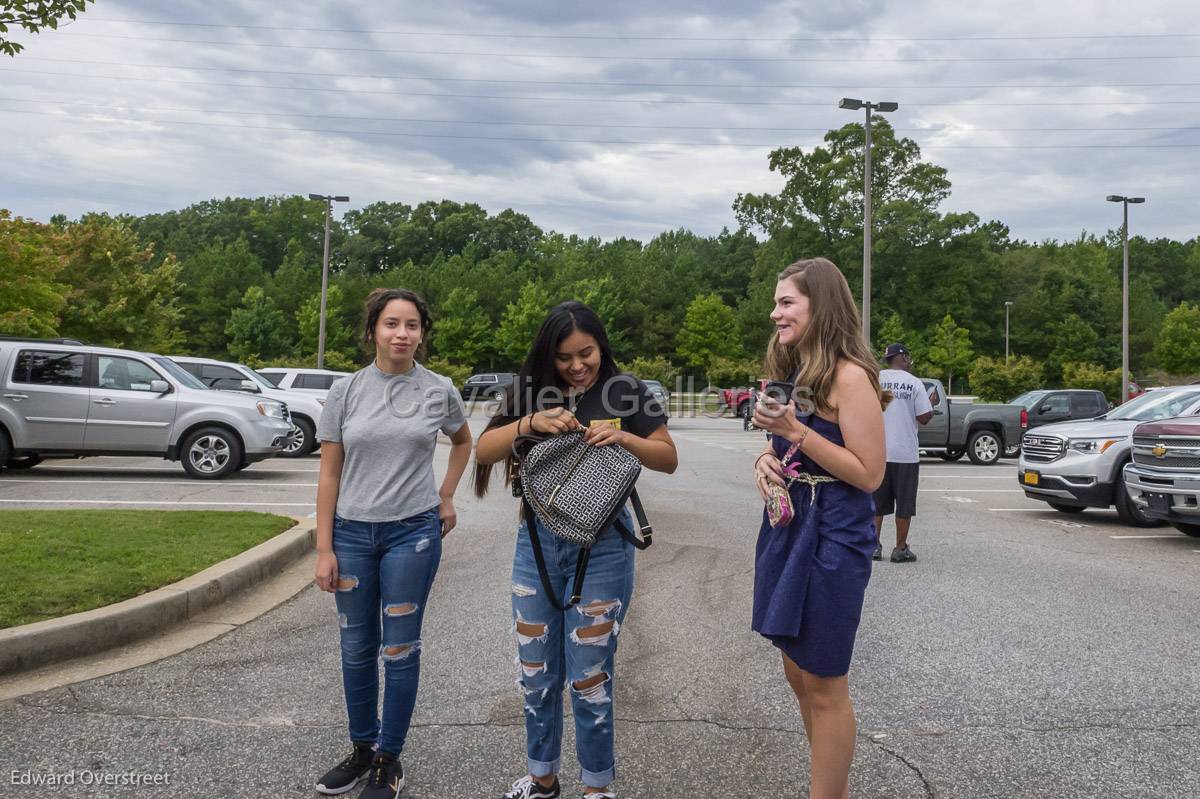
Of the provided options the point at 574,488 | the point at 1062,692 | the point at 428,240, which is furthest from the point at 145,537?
the point at 428,240

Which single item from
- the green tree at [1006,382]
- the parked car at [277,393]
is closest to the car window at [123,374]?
the parked car at [277,393]

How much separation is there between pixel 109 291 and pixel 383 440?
1413 inches

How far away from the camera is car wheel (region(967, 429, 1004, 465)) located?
20609 mm

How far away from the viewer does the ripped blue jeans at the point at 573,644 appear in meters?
3.18

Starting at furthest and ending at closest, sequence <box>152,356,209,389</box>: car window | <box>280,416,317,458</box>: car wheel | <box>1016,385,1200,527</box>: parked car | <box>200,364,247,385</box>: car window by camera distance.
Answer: <box>200,364,247,385</box>: car window → <box>280,416,317,458</box>: car wheel → <box>152,356,209,389</box>: car window → <box>1016,385,1200,527</box>: parked car

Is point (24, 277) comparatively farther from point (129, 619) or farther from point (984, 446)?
point (984, 446)

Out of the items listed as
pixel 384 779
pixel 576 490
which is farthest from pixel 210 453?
pixel 576 490

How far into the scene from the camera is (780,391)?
299 cm

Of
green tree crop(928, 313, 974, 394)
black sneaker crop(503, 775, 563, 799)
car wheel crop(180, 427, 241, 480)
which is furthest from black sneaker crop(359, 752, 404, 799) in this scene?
green tree crop(928, 313, 974, 394)

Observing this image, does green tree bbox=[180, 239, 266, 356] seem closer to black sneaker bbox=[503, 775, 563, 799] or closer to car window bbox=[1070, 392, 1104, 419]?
car window bbox=[1070, 392, 1104, 419]

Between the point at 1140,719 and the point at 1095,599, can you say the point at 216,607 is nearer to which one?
the point at 1140,719

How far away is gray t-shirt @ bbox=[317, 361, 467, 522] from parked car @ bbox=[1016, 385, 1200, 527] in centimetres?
963

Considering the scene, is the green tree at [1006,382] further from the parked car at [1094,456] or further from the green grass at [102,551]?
the green grass at [102,551]

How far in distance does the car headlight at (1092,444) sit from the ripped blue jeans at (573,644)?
33.5ft
